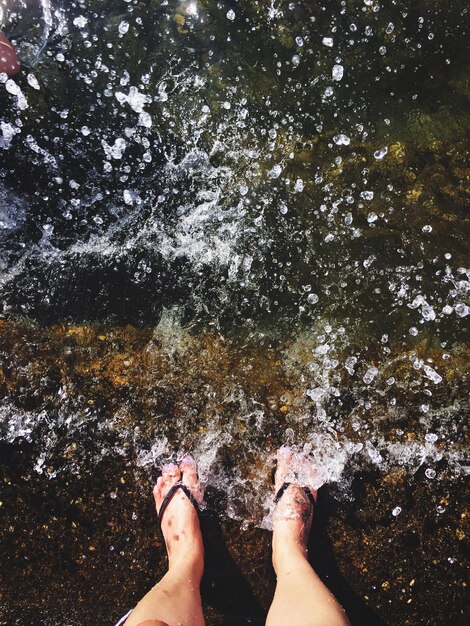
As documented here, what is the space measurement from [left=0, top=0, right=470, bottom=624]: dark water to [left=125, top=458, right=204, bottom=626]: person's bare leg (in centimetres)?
15

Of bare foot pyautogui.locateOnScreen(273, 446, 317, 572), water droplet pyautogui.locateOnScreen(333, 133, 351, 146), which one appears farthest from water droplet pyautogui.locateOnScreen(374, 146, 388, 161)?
bare foot pyautogui.locateOnScreen(273, 446, 317, 572)

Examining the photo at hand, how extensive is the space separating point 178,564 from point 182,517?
0.22m

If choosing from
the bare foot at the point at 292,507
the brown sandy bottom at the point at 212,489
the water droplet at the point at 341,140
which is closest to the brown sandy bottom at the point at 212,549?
the brown sandy bottom at the point at 212,489

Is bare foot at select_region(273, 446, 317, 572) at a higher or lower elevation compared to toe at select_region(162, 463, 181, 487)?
lower

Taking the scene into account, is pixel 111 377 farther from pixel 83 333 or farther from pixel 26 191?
pixel 26 191

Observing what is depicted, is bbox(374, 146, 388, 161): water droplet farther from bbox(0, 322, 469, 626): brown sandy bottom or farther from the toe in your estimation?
the toe

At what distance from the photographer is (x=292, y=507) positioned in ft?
7.27

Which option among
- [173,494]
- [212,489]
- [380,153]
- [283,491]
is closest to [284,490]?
[283,491]

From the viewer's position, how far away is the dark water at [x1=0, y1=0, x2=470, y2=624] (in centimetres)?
230

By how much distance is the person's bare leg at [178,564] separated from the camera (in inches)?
72.4

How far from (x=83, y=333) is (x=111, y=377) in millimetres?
323

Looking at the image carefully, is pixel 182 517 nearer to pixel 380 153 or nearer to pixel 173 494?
pixel 173 494

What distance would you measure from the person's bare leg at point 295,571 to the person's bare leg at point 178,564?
399 mm

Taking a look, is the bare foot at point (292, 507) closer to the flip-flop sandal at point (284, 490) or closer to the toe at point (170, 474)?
the flip-flop sandal at point (284, 490)
